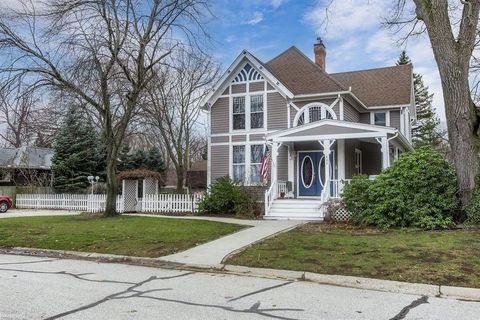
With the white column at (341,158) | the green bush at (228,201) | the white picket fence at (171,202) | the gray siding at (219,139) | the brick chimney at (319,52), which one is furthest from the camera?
the brick chimney at (319,52)

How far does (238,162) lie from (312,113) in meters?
4.45

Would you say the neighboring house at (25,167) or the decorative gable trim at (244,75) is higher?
the decorative gable trim at (244,75)

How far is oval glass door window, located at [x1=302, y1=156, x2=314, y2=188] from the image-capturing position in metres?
21.0

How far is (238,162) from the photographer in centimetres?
2236

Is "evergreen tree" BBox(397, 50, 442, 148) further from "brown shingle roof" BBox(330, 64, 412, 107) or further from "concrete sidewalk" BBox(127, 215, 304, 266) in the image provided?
"concrete sidewalk" BBox(127, 215, 304, 266)

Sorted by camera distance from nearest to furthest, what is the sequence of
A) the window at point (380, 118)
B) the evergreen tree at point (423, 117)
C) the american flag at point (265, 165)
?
the american flag at point (265, 165) < the window at point (380, 118) < the evergreen tree at point (423, 117)

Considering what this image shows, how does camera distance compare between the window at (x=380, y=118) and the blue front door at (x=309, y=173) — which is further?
the window at (x=380, y=118)

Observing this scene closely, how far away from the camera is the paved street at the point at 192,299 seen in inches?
219

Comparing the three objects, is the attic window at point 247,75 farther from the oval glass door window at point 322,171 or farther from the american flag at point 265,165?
the oval glass door window at point 322,171

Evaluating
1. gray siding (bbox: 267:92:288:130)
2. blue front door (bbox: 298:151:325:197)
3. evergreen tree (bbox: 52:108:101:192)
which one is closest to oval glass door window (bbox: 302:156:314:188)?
blue front door (bbox: 298:151:325:197)

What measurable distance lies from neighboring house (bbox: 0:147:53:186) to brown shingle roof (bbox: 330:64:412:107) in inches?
903

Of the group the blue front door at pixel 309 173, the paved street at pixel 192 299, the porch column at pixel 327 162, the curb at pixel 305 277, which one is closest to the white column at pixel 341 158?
the blue front door at pixel 309 173

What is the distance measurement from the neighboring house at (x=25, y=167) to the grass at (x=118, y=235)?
1896cm

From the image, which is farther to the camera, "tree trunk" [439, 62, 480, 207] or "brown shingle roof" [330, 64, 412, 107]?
"brown shingle roof" [330, 64, 412, 107]
